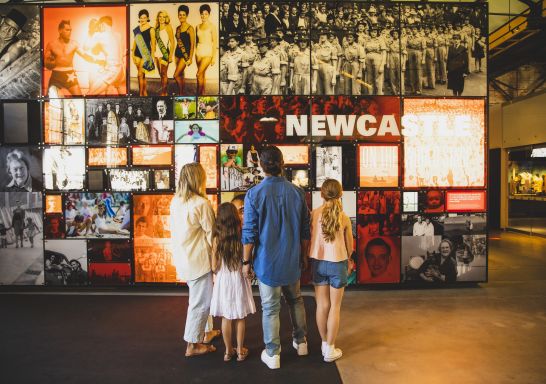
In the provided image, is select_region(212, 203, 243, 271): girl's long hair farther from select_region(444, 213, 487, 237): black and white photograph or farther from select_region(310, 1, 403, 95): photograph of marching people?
select_region(444, 213, 487, 237): black and white photograph

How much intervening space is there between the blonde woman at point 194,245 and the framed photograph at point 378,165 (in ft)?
10.8

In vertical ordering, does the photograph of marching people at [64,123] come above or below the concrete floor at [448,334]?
above

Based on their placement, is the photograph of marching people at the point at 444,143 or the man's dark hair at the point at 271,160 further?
the photograph of marching people at the point at 444,143

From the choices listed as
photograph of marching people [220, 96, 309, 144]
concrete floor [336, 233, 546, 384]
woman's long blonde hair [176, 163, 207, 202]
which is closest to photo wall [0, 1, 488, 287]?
photograph of marching people [220, 96, 309, 144]

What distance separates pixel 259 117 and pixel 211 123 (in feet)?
2.64

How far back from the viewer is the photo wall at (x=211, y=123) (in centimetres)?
643

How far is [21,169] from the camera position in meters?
6.52

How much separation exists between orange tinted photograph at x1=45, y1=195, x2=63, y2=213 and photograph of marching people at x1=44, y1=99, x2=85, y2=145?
0.93 m

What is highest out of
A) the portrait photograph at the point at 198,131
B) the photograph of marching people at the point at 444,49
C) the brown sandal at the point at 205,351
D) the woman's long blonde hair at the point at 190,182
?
the photograph of marching people at the point at 444,49

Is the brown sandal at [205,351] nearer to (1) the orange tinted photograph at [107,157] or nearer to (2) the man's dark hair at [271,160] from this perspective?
(2) the man's dark hair at [271,160]

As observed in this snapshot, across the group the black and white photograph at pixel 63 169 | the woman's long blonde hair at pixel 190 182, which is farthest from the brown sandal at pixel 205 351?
the black and white photograph at pixel 63 169

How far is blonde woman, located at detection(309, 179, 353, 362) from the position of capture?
3.90m

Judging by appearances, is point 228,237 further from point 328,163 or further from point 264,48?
point 264,48

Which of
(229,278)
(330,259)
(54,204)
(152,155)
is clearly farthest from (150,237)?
(330,259)
